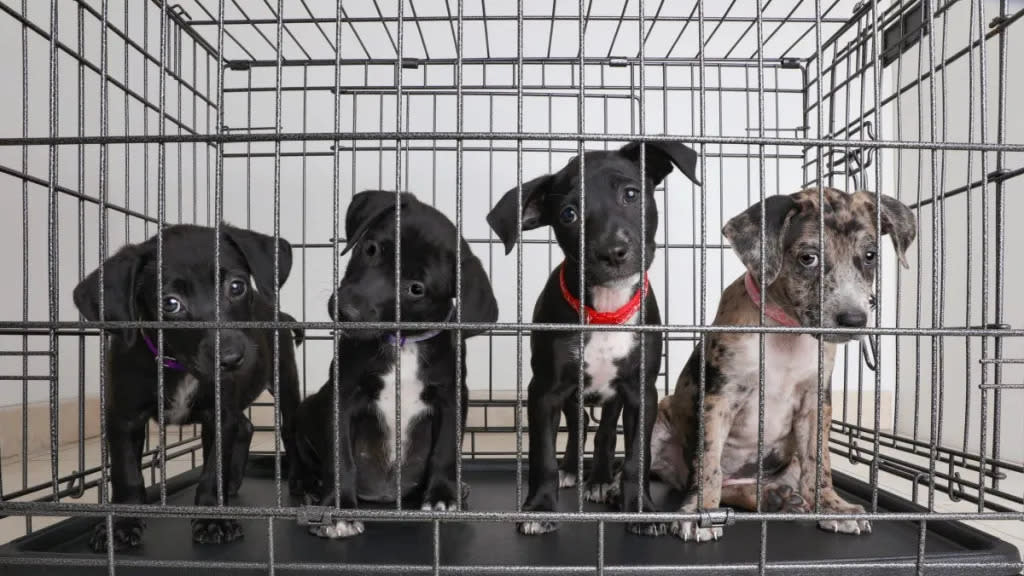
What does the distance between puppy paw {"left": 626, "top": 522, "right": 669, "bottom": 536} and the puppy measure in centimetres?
4

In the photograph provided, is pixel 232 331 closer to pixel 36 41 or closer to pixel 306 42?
pixel 36 41

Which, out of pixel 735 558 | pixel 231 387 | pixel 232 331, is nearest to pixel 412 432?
pixel 231 387

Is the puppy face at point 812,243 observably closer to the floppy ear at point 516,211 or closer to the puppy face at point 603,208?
the puppy face at point 603,208

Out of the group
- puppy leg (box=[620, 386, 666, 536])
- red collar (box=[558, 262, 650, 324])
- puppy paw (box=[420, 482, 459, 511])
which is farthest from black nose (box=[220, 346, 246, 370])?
puppy leg (box=[620, 386, 666, 536])

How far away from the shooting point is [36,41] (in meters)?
4.03

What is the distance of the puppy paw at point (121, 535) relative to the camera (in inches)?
76.2

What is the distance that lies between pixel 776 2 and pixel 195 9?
3721mm

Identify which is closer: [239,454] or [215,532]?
[215,532]

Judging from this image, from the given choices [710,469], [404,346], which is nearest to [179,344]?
[404,346]

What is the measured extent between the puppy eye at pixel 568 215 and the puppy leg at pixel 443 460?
2.08ft

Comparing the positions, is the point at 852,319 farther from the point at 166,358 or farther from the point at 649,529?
the point at 166,358

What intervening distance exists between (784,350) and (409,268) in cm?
116

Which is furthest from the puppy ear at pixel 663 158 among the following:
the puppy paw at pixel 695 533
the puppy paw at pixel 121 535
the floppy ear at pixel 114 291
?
the puppy paw at pixel 121 535

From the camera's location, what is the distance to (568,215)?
2145mm
